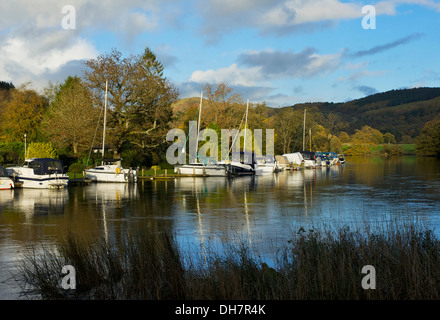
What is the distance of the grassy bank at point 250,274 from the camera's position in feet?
28.0

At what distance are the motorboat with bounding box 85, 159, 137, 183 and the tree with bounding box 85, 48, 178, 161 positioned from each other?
27.6ft

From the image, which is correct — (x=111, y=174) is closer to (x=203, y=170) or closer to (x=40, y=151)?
(x=203, y=170)

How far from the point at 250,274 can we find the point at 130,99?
142 feet

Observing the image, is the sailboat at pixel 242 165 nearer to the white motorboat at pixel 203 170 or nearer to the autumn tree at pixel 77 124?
the white motorboat at pixel 203 170

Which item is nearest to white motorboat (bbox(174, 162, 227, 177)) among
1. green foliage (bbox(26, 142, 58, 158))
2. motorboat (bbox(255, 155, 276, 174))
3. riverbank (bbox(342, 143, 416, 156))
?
motorboat (bbox(255, 155, 276, 174))

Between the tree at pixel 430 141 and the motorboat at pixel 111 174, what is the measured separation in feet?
342

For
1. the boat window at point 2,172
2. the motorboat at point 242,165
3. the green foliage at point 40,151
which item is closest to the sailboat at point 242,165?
the motorboat at point 242,165

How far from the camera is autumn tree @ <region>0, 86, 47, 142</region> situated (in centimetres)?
6881

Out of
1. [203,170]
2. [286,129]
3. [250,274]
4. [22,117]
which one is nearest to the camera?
[250,274]

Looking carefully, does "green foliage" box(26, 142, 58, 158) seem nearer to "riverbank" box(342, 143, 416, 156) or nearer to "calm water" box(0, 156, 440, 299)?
"calm water" box(0, 156, 440, 299)

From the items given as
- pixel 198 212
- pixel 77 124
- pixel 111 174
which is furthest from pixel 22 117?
pixel 198 212

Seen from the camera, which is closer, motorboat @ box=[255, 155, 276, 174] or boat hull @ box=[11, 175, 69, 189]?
boat hull @ box=[11, 175, 69, 189]

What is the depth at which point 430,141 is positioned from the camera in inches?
5022
